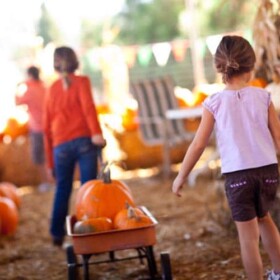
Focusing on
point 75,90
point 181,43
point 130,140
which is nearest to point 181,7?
point 181,43

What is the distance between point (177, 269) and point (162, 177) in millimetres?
5288

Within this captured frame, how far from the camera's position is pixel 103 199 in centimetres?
447

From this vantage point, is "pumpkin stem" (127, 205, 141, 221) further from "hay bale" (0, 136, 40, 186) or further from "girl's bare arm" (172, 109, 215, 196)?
"hay bale" (0, 136, 40, 186)

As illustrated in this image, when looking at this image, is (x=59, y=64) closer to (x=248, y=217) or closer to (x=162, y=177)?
(x=248, y=217)

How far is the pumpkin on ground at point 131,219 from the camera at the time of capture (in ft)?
13.3

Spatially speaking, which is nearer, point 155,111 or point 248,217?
point 248,217

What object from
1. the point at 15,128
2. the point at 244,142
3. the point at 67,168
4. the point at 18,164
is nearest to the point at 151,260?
the point at 244,142

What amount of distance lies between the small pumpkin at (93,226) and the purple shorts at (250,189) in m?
0.89

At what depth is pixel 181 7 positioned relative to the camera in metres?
19.7

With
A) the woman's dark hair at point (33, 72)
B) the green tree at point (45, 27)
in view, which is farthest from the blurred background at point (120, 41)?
the woman's dark hair at point (33, 72)

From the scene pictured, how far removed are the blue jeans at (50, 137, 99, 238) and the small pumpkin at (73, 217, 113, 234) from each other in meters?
1.35

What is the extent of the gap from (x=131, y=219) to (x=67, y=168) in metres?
1.75

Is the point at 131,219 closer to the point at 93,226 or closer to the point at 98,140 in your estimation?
the point at 93,226

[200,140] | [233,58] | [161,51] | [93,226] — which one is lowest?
[93,226]
